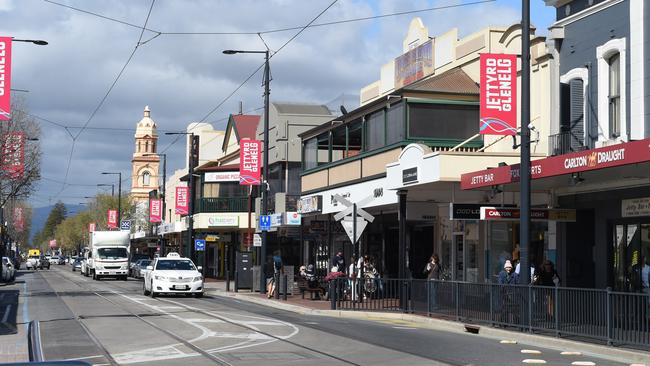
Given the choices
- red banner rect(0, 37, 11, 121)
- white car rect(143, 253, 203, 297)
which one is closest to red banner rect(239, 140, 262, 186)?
white car rect(143, 253, 203, 297)

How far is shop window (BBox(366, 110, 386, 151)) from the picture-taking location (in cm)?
3181

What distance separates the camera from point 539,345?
720 inches

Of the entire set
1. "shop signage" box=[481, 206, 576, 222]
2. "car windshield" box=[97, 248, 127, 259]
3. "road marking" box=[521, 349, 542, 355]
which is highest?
"shop signage" box=[481, 206, 576, 222]

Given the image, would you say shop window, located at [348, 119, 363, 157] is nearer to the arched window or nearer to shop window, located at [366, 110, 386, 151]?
shop window, located at [366, 110, 386, 151]

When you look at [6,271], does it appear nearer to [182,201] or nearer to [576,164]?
[182,201]

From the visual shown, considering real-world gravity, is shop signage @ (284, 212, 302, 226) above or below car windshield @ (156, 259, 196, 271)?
above

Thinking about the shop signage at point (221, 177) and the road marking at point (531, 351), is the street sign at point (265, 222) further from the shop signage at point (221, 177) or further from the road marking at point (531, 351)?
the shop signage at point (221, 177)

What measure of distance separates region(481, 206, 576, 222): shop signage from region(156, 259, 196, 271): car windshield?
15.5m

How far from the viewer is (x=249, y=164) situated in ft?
137

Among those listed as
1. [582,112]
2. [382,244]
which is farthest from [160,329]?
[382,244]

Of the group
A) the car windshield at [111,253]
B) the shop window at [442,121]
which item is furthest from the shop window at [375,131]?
the car windshield at [111,253]

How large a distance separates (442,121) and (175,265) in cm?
1200

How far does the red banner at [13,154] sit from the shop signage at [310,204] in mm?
12262

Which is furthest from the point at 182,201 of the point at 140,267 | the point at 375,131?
the point at 375,131
